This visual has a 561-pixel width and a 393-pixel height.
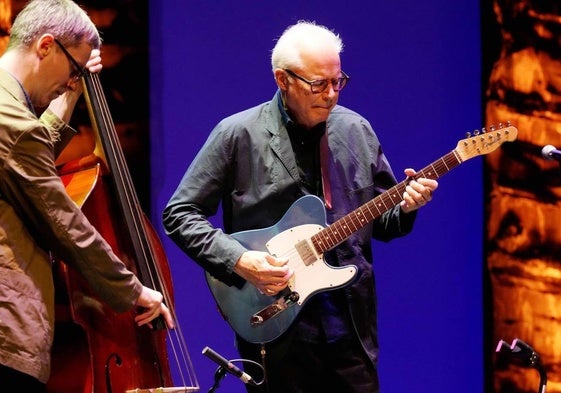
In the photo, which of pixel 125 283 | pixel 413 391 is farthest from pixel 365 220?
pixel 413 391

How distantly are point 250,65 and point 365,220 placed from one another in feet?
4.40

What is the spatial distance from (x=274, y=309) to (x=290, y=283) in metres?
0.11

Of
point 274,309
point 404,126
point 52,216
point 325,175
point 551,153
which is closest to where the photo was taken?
point 52,216

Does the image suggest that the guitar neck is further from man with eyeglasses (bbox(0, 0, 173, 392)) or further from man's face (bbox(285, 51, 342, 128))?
man with eyeglasses (bbox(0, 0, 173, 392))

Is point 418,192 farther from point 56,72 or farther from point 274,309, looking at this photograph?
point 56,72

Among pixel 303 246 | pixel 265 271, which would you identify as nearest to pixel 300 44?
pixel 303 246

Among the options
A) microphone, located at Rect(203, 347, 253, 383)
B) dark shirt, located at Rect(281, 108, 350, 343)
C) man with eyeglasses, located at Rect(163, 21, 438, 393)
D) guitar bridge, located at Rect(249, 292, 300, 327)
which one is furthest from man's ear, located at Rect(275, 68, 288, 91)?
microphone, located at Rect(203, 347, 253, 383)

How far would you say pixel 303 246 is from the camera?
3.24 metres

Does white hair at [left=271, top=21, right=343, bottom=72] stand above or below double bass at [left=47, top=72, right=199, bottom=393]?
above

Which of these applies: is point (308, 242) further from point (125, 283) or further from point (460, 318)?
point (460, 318)

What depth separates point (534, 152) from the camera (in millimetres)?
4445

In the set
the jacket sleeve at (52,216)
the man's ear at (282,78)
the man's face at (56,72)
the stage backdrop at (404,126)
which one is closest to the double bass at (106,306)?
the jacket sleeve at (52,216)

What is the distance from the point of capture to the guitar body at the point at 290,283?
3191 mm

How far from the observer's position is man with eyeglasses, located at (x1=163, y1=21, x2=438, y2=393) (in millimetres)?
3191
